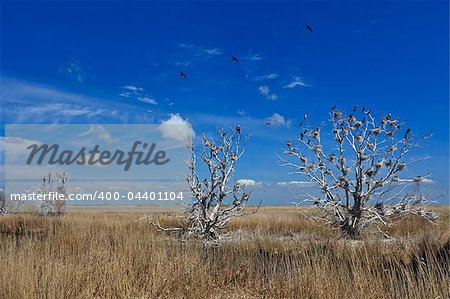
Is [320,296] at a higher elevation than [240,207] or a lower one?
lower

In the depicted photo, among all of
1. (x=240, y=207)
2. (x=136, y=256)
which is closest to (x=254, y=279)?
(x=136, y=256)

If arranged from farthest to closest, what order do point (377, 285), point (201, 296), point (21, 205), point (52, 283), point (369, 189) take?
point (21, 205), point (369, 189), point (201, 296), point (377, 285), point (52, 283)

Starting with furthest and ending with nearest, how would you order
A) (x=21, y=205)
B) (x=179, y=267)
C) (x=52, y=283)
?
(x=21, y=205) < (x=179, y=267) < (x=52, y=283)

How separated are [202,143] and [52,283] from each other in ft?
30.2

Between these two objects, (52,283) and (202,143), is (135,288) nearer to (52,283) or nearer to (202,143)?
(52,283)

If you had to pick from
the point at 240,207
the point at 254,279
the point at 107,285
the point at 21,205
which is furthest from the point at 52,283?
the point at 21,205

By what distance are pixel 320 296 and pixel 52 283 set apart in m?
3.33

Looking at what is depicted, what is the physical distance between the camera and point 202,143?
45.3 feet

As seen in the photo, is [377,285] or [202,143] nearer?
[377,285]

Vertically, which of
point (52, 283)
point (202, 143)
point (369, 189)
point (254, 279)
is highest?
point (202, 143)

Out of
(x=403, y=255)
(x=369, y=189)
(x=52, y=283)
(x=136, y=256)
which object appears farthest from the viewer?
(x=369, y=189)

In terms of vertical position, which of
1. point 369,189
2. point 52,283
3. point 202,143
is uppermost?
point 202,143

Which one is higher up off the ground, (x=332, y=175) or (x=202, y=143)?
(x=202, y=143)

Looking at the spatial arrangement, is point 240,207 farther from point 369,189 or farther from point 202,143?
point 369,189
